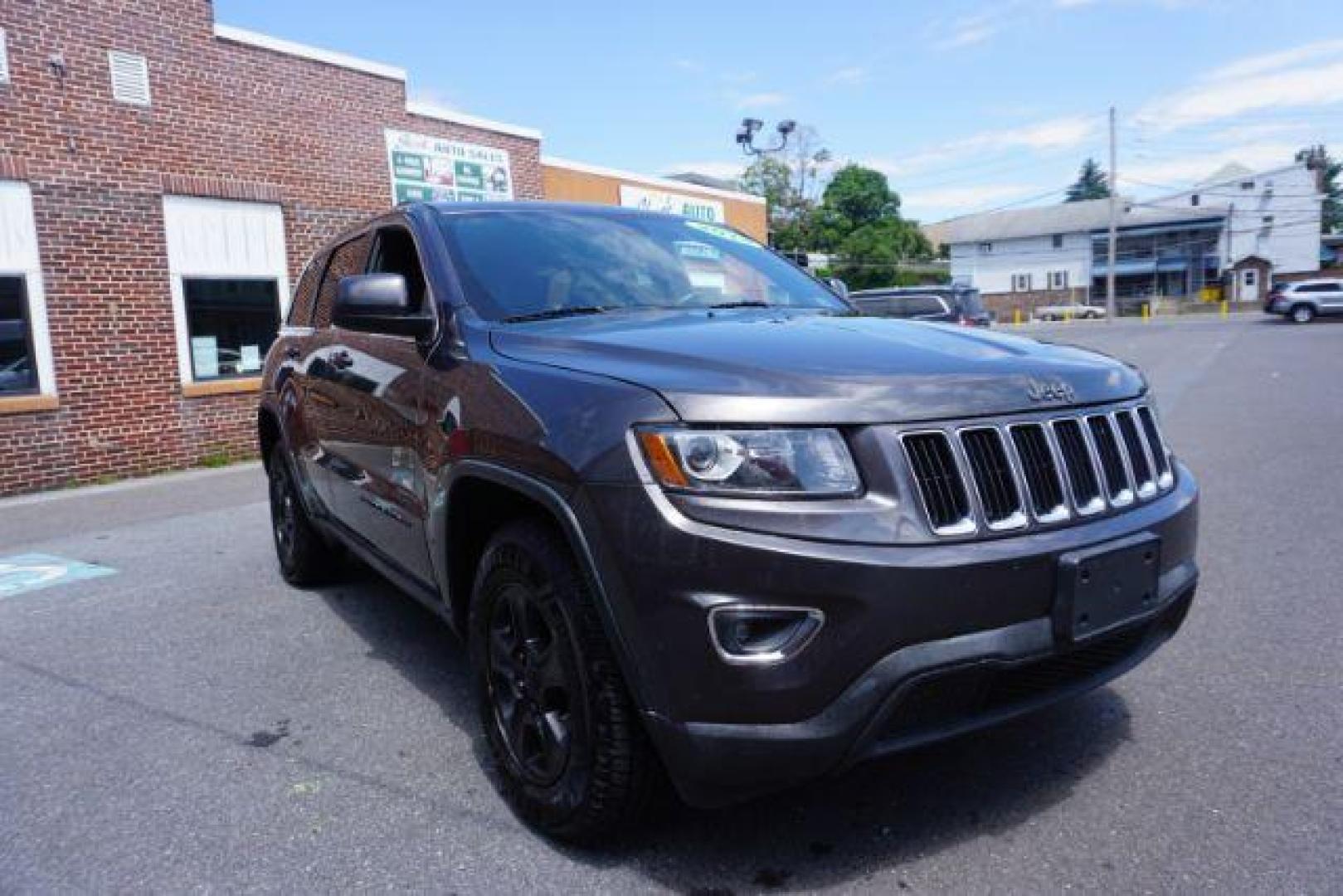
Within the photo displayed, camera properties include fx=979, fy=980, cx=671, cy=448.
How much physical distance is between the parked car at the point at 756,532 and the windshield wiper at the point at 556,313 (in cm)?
2

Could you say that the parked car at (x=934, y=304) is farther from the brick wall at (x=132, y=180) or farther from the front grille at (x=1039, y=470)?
the front grille at (x=1039, y=470)

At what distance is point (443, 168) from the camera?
1449 centimetres

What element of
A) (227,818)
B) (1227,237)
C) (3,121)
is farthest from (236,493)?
(1227,237)

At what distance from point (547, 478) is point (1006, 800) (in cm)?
159

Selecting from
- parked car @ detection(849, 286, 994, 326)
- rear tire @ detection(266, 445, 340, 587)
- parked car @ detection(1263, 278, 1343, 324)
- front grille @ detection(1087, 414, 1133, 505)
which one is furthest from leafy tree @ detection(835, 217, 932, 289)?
front grille @ detection(1087, 414, 1133, 505)

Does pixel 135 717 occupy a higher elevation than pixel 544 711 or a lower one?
lower

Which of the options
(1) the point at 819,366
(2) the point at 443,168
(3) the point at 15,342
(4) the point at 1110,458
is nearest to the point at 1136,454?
(4) the point at 1110,458

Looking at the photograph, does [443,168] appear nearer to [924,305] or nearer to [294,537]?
[924,305]

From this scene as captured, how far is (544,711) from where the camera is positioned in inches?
103

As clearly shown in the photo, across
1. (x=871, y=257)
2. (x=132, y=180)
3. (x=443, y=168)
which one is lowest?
(x=132, y=180)

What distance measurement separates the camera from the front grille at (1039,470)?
2346 millimetres

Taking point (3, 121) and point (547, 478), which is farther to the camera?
point (3, 121)

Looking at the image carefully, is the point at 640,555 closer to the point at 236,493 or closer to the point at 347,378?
the point at 347,378

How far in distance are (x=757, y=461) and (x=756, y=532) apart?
0.54 feet
